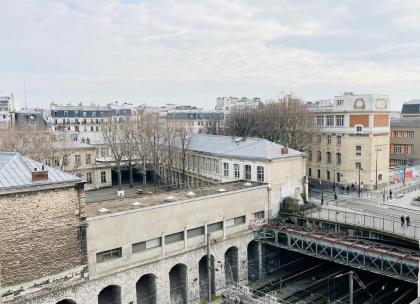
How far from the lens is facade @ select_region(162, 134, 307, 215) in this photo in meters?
35.2

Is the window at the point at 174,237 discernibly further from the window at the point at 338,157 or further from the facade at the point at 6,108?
the facade at the point at 6,108

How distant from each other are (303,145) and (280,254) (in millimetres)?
22950

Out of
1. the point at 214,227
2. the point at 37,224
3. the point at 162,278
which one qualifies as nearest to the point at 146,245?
the point at 162,278

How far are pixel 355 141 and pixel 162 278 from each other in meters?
35.8

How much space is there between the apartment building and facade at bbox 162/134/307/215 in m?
2.08

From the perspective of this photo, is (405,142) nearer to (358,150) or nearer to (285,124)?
(358,150)

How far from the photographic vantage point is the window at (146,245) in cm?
2575

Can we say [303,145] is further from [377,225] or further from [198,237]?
[198,237]

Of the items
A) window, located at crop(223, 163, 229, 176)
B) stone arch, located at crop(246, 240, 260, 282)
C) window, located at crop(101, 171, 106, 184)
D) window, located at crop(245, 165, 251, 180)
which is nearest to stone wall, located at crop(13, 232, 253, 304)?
stone arch, located at crop(246, 240, 260, 282)

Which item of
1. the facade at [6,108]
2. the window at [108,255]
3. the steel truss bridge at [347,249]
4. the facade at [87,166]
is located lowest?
the steel truss bridge at [347,249]

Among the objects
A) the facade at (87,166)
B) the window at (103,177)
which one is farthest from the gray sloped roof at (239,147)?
the window at (103,177)

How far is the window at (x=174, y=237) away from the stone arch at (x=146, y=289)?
2.52 m

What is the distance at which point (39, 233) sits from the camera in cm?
2148

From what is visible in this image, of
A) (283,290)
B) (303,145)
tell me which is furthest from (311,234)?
(303,145)
